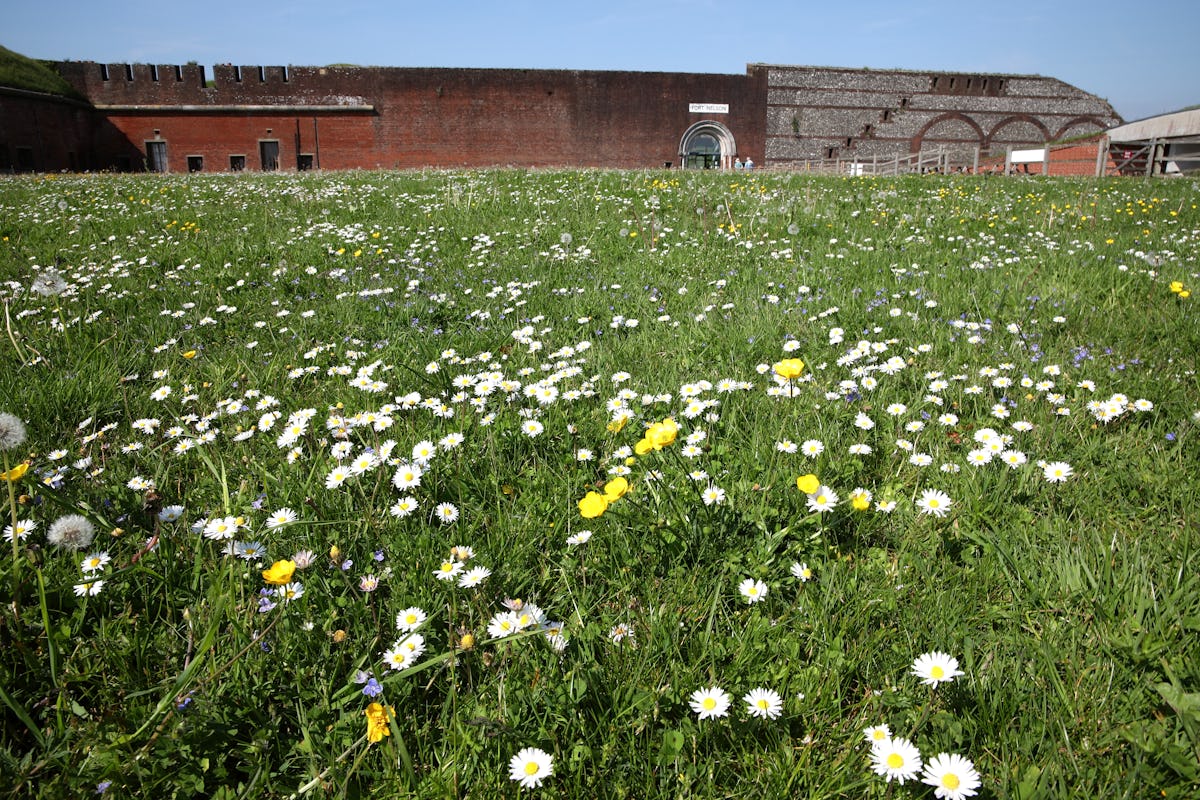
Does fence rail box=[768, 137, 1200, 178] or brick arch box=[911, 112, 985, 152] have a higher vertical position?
brick arch box=[911, 112, 985, 152]

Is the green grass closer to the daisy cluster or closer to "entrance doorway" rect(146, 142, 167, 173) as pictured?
"entrance doorway" rect(146, 142, 167, 173)

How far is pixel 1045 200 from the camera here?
7.07 m

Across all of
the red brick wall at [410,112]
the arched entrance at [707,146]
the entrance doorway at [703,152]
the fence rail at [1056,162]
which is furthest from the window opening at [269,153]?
the fence rail at [1056,162]

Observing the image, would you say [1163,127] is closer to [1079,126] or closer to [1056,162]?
[1079,126]

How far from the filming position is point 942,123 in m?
37.2

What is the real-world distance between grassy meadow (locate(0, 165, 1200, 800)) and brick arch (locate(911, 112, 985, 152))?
40.1m

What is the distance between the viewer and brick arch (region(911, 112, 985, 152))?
3712 cm

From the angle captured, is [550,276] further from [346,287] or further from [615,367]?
[615,367]

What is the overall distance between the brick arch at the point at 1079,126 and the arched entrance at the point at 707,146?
67.6 ft

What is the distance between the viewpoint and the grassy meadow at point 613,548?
1.08m

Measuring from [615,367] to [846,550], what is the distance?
51.8 inches

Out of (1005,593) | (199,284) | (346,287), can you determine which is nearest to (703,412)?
(1005,593)

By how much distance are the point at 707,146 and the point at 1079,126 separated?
76.3ft

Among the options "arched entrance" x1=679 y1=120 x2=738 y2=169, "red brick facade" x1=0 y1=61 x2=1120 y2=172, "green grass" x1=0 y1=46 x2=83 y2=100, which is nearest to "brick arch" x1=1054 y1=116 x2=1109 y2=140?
"red brick facade" x1=0 y1=61 x2=1120 y2=172
